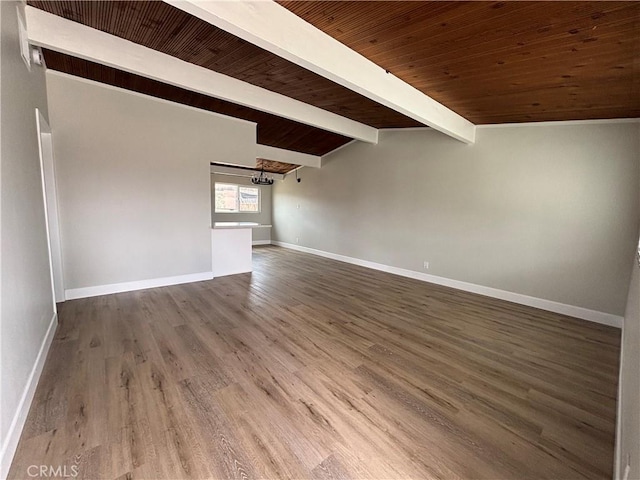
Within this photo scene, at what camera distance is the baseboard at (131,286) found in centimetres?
380

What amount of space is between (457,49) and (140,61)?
9.79 ft

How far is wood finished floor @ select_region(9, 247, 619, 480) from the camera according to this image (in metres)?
1.48

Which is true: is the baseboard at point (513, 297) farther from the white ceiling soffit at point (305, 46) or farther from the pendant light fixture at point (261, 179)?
the pendant light fixture at point (261, 179)

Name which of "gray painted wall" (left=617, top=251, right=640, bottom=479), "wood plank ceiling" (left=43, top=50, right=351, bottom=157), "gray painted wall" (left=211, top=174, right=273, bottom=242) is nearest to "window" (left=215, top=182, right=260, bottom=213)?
"gray painted wall" (left=211, top=174, right=273, bottom=242)

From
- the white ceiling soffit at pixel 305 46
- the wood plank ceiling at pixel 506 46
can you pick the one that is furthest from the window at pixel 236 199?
the wood plank ceiling at pixel 506 46

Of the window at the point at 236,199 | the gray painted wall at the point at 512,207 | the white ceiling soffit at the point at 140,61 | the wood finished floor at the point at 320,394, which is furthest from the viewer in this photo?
the window at the point at 236,199

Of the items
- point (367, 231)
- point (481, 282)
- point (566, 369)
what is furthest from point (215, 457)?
point (367, 231)

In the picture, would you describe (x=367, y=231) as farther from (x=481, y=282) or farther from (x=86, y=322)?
(x=86, y=322)

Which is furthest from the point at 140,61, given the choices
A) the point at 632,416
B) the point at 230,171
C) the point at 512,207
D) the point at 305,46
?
the point at 230,171

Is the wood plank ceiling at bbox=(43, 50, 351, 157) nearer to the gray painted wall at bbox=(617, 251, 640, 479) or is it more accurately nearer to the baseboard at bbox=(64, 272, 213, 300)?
the baseboard at bbox=(64, 272, 213, 300)

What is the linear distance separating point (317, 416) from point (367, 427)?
12.6 inches

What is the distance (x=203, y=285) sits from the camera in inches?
181

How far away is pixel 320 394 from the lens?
2004 mm

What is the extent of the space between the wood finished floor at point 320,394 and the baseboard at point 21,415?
5 centimetres
